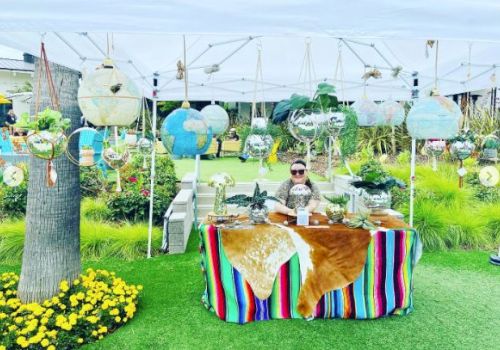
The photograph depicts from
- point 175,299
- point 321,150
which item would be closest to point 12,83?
point 321,150

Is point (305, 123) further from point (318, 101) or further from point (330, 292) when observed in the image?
point (330, 292)

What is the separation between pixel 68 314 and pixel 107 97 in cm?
193

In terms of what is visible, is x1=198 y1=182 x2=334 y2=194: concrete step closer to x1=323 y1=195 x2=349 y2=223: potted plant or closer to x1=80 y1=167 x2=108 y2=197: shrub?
x1=80 y1=167 x2=108 y2=197: shrub

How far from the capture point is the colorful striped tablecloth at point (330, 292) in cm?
352

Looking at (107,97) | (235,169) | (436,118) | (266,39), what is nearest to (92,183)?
(266,39)

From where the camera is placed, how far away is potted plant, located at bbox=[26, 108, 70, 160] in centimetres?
250

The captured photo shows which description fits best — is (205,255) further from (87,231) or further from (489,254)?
(489,254)

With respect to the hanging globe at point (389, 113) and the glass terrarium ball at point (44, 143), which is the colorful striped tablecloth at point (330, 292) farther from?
the hanging globe at point (389, 113)

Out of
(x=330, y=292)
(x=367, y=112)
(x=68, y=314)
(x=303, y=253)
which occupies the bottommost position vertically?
(x=68, y=314)

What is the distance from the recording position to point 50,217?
11.5 ft

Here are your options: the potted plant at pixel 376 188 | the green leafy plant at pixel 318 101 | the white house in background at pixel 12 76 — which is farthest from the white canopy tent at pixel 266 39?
the white house in background at pixel 12 76

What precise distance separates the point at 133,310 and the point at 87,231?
7.61ft

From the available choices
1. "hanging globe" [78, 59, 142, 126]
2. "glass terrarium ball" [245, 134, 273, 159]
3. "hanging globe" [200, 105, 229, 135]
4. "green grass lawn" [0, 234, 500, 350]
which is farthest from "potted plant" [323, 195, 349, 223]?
"hanging globe" [78, 59, 142, 126]

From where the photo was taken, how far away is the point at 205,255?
11.8 feet
